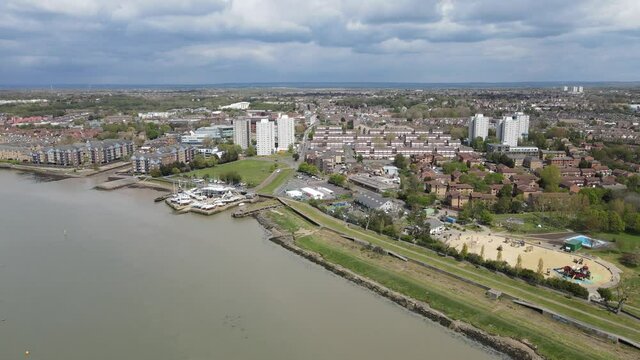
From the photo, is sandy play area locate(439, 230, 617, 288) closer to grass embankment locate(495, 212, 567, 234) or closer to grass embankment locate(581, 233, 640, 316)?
grass embankment locate(581, 233, 640, 316)

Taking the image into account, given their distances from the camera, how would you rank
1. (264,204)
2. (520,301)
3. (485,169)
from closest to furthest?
(520,301) → (264,204) → (485,169)

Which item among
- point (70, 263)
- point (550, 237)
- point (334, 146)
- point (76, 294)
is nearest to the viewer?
point (76, 294)

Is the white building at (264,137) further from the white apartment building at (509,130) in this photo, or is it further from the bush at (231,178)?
the white apartment building at (509,130)

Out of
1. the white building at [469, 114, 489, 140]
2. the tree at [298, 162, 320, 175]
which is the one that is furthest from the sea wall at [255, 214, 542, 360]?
the white building at [469, 114, 489, 140]

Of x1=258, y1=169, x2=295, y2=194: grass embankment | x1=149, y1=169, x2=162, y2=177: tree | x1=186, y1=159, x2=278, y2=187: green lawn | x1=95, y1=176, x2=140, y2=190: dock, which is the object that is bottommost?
x1=95, y1=176, x2=140, y2=190: dock

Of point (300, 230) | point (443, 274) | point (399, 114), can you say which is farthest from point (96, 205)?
point (399, 114)

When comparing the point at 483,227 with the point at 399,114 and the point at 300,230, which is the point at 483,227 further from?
the point at 399,114

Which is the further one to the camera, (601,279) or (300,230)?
(300,230)

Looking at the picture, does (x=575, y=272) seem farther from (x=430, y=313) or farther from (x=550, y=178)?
(x=550, y=178)
